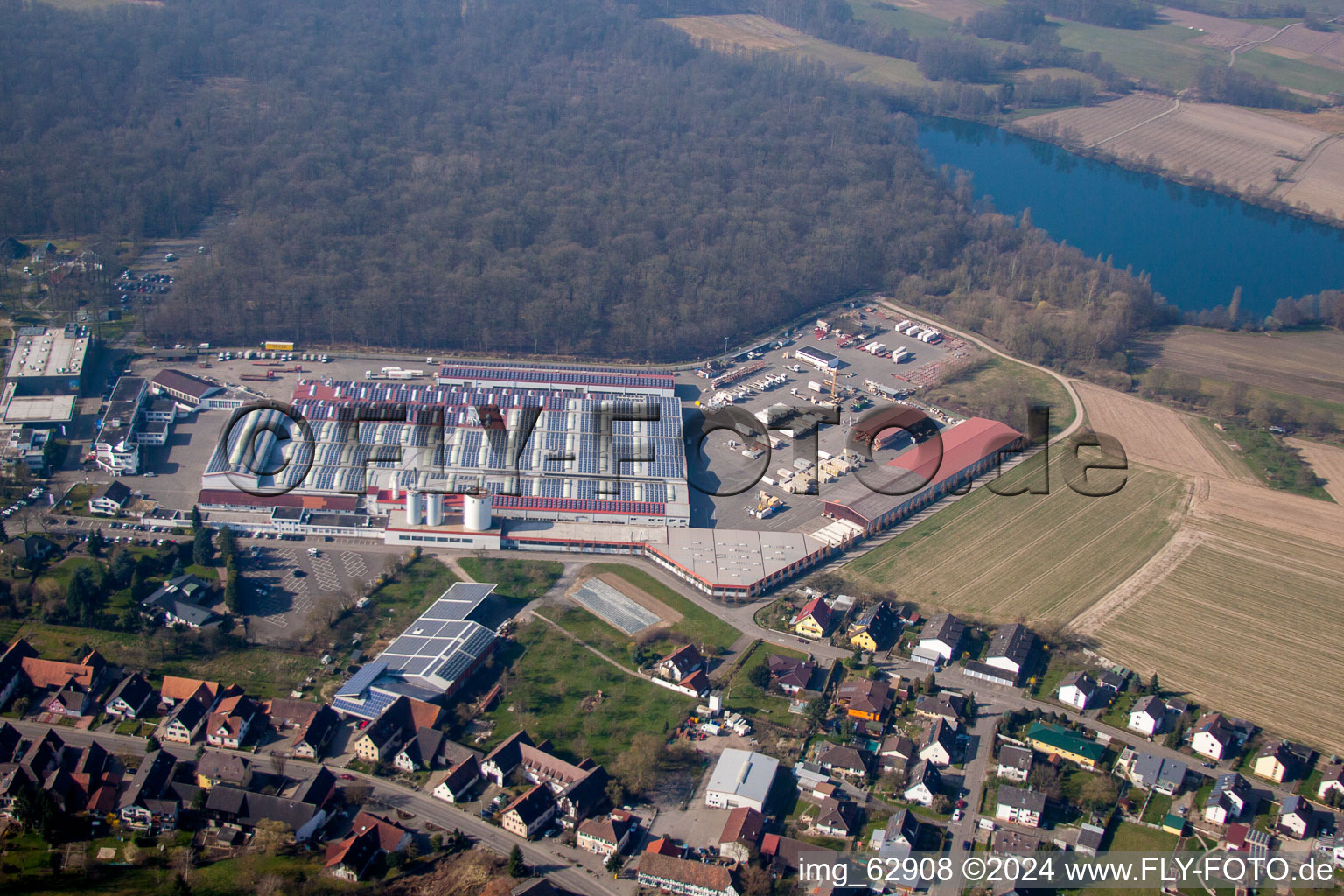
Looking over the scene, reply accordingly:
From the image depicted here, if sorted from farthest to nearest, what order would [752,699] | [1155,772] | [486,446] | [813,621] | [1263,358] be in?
[1263,358], [486,446], [813,621], [752,699], [1155,772]

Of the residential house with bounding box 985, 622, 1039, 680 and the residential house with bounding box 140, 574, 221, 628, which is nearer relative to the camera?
the residential house with bounding box 985, 622, 1039, 680

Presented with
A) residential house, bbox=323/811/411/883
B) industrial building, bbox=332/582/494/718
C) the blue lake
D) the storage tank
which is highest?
the blue lake

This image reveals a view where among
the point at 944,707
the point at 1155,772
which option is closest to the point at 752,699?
the point at 944,707

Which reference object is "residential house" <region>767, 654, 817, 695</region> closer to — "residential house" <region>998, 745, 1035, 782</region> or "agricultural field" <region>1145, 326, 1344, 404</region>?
"residential house" <region>998, 745, 1035, 782</region>

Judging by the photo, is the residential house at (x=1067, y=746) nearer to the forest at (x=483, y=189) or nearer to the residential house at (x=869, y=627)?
the residential house at (x=869, y=627)

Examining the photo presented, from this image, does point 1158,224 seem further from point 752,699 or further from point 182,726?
point 182,726

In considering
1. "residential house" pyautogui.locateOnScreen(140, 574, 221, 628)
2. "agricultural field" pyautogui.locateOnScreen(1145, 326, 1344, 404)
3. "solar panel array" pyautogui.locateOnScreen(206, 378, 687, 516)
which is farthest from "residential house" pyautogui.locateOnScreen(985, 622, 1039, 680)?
"agricultural field" pyautogui.locateOnScreen(1145, 326, 1344, 404)

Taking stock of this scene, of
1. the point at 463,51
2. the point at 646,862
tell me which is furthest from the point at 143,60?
the point at 646,862
